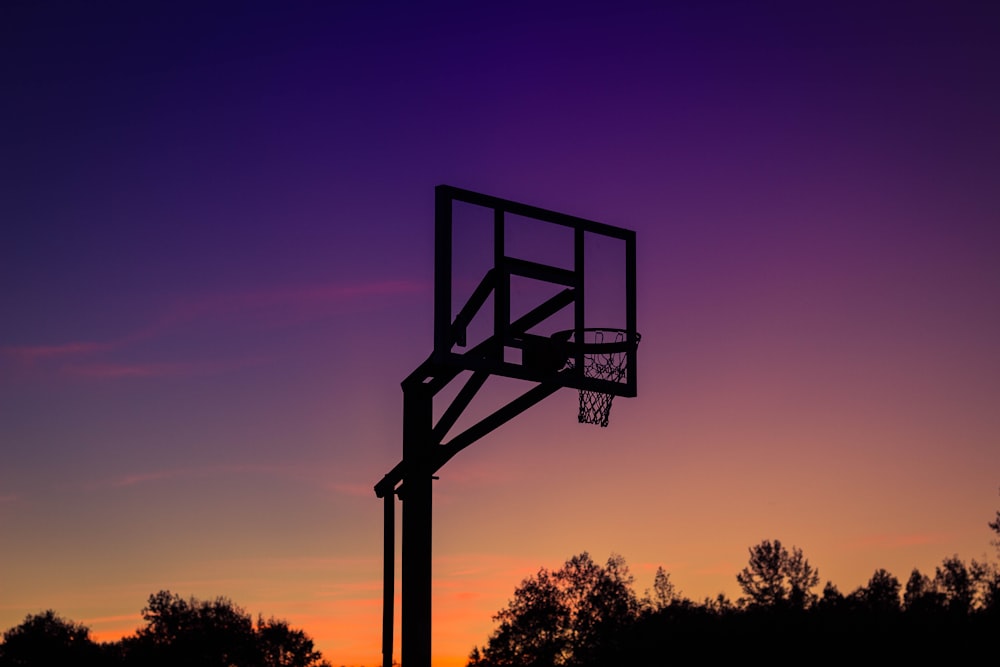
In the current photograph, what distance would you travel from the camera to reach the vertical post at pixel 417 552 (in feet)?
55.9

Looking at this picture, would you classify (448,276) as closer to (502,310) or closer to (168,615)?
(502,310)

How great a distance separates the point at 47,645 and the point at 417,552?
72.7 metres

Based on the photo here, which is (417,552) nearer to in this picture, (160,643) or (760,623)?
(760,623)

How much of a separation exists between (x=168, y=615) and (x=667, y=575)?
3197 centimetres

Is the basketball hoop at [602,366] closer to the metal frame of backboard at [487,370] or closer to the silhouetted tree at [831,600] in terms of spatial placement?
the metal frame of backboard at [487,370]

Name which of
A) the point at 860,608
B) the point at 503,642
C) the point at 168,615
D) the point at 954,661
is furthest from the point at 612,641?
the point at 168,615

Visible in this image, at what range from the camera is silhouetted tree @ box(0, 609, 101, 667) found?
267ft

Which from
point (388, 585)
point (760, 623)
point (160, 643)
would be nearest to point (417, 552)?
point (388, 585)

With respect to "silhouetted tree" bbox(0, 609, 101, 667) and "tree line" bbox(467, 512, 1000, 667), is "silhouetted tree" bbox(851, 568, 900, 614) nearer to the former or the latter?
Result: "tree line" bbox(467, 512, 1000, 667)

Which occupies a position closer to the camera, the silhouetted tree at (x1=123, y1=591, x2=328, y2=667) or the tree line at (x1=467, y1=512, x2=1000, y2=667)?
the tree line at (x1=467, y1=512, x2=1000, y2=667)

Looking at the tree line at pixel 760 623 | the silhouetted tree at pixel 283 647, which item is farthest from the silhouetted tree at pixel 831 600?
the silhouetted tree at pixel 283 647

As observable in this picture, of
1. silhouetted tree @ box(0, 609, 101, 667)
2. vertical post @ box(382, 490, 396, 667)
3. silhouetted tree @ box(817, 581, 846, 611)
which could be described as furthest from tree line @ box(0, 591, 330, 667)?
vertical post @ box(382, 490, 396, 667)

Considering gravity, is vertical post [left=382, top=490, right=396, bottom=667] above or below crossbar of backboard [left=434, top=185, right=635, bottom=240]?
below

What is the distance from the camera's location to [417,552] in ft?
56.2
